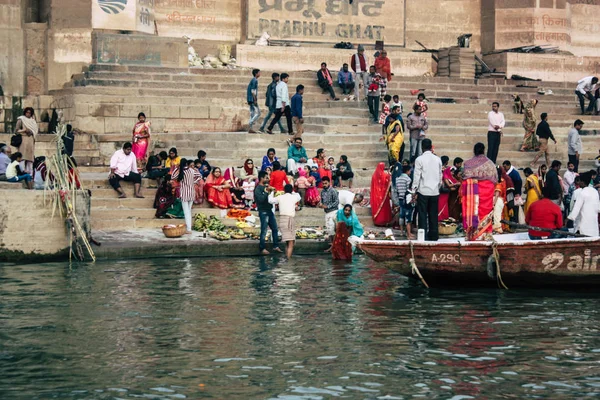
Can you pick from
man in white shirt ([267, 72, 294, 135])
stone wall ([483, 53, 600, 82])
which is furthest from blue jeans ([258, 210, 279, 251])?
stone wall ([483, 53, 600, 82])

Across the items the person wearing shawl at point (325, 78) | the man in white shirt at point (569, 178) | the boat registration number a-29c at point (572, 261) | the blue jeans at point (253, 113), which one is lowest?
the boat registration number a-29c at point (572, 261)

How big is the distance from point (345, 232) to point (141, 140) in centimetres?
522

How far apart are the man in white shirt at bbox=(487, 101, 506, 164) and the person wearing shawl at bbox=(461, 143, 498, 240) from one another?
6342 millimetres

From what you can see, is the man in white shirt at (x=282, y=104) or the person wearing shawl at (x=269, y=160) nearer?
the person wearing shawl at (x=269, y=160)

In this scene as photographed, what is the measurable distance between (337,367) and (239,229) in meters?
8.57

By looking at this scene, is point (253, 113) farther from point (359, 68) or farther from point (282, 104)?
point (359, 68)

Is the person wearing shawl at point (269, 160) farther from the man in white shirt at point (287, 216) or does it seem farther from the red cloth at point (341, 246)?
the red cloth at point (341, 246)

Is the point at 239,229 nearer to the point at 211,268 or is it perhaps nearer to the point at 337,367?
the point at 211,268

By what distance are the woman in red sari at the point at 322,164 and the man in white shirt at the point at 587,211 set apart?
219 inches

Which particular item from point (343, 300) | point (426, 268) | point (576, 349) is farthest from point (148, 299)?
point (576, 349)

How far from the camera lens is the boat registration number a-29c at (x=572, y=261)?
44.6 ft

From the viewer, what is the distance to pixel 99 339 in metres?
11.0

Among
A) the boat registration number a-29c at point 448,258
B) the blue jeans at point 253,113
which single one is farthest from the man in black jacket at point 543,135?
the boat registration number a-29c at point 448,258

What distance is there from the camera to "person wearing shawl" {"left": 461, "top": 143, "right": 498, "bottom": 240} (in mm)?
15359
